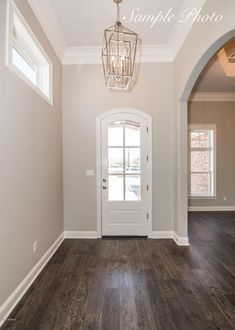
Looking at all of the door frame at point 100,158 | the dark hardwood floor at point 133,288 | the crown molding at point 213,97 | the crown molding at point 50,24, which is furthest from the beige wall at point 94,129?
the crown molding at point 213,97

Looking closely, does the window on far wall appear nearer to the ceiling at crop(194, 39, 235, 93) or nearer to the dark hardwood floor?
the ceiling at crop(194, 39, 235, 93)

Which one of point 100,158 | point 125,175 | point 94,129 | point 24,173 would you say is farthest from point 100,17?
point 125,175

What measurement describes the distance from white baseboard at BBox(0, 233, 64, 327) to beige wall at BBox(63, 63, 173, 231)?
0.93 meters

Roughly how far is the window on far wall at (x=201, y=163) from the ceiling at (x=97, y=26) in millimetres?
2977

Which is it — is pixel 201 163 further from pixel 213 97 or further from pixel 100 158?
A: pixel 100 158

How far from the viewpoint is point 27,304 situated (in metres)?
2.06

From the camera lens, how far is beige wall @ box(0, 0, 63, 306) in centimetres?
188

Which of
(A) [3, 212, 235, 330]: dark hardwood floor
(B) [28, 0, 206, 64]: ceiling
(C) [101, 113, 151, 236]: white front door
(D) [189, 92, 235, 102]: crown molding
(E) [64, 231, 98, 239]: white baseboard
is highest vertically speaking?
(B) [28, 0, 206, 64]: ceiling

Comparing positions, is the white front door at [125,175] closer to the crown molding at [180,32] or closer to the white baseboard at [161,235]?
the white baseboard at [161,235]

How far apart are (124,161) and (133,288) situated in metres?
2.11

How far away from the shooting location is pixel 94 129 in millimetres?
3871

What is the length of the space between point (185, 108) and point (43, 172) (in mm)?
2420

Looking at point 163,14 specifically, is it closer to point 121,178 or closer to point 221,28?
point 221,28

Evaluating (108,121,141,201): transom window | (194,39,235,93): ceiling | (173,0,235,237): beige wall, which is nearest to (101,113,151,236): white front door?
(108,121,141,201): transom window
